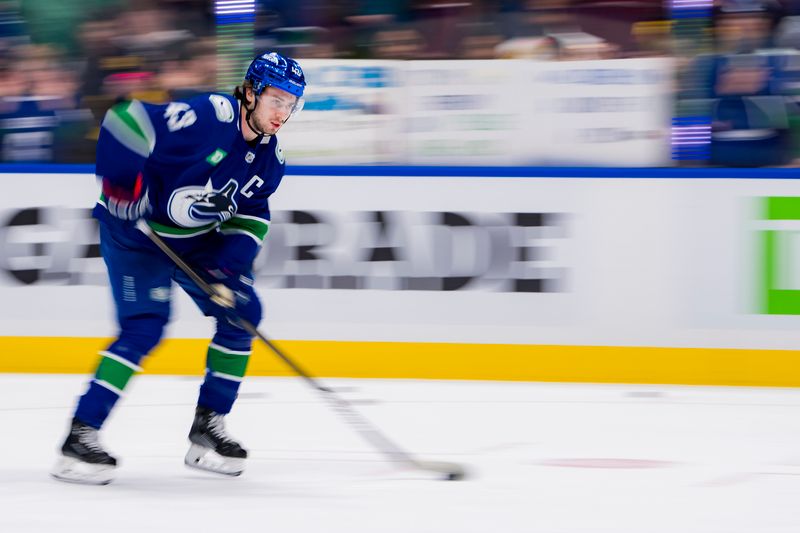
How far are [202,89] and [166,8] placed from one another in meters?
0.41

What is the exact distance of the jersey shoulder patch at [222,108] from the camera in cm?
294

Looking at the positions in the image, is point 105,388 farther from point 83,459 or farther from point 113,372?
point 83,459

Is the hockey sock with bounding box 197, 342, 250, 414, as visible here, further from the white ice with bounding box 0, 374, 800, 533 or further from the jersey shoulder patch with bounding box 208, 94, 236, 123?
the jersey shoulder patch with bounding box 208, 94, 236, 123

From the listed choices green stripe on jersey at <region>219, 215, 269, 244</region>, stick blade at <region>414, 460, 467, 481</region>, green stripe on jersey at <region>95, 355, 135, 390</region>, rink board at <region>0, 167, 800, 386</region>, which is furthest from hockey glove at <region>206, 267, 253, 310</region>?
A: rink board at <region>0, 167, 800, 386</region>

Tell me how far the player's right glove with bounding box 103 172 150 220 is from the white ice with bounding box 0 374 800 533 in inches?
28.1

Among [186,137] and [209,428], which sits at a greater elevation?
[186,137]

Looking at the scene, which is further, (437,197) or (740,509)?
(437,197)

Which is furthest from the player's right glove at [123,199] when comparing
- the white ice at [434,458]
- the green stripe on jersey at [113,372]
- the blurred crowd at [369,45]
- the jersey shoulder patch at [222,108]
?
the blurred crowd at [369,45]

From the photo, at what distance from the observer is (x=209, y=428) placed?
10.4 feet

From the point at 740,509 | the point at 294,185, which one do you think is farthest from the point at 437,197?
the point at 740,509

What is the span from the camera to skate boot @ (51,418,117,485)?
2.93 m

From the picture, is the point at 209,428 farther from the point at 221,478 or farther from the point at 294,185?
the point at 294,185

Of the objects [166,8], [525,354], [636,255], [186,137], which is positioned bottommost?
[525,354]

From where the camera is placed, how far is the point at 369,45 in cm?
491
